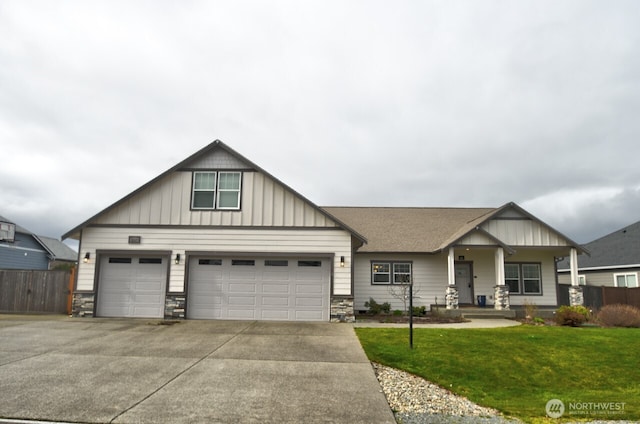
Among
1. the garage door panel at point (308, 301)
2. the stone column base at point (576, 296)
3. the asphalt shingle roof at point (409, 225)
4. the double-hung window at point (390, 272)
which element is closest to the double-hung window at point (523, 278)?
the stone column base at point (576, 296)

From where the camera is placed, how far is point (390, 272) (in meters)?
20.5

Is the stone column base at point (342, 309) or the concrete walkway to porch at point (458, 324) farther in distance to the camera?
the stone column base at point (342, 309)

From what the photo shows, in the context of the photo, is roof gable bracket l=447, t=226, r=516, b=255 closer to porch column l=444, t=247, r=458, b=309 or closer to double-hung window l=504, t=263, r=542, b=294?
porch column l=444, t=247, r=458, b=309

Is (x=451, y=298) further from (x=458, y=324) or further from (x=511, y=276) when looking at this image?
(x=511, y=276)

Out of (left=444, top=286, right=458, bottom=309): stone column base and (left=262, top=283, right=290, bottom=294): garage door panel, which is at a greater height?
(left=262, top=283, right=290, bottom=294): garage door panel

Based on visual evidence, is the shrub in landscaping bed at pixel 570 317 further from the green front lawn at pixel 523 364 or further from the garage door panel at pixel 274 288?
the garage door panel at pixel 274 288

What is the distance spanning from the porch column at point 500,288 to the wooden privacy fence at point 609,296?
14.4ft

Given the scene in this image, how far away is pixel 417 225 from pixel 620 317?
9.95 meters

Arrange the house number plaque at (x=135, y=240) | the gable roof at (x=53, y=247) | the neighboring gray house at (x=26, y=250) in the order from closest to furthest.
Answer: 1. the house number plaque at (x=135, y=240)
2. the neighboring gray house at (x=26, y=250)
3. the gable roof at (x=53, y=247)

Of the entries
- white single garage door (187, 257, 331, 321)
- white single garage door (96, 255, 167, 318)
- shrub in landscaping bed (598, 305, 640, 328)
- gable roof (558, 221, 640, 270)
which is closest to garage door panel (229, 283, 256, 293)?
white single garage door (187, 257, 331, 321)

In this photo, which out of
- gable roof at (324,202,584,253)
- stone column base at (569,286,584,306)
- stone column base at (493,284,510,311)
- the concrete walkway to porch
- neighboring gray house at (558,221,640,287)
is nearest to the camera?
the concrete walkway to porch

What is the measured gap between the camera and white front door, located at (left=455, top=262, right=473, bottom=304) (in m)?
20.8

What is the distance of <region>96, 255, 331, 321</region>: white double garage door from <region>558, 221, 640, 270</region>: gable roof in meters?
18.3

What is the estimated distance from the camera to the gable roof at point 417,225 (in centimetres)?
1976
